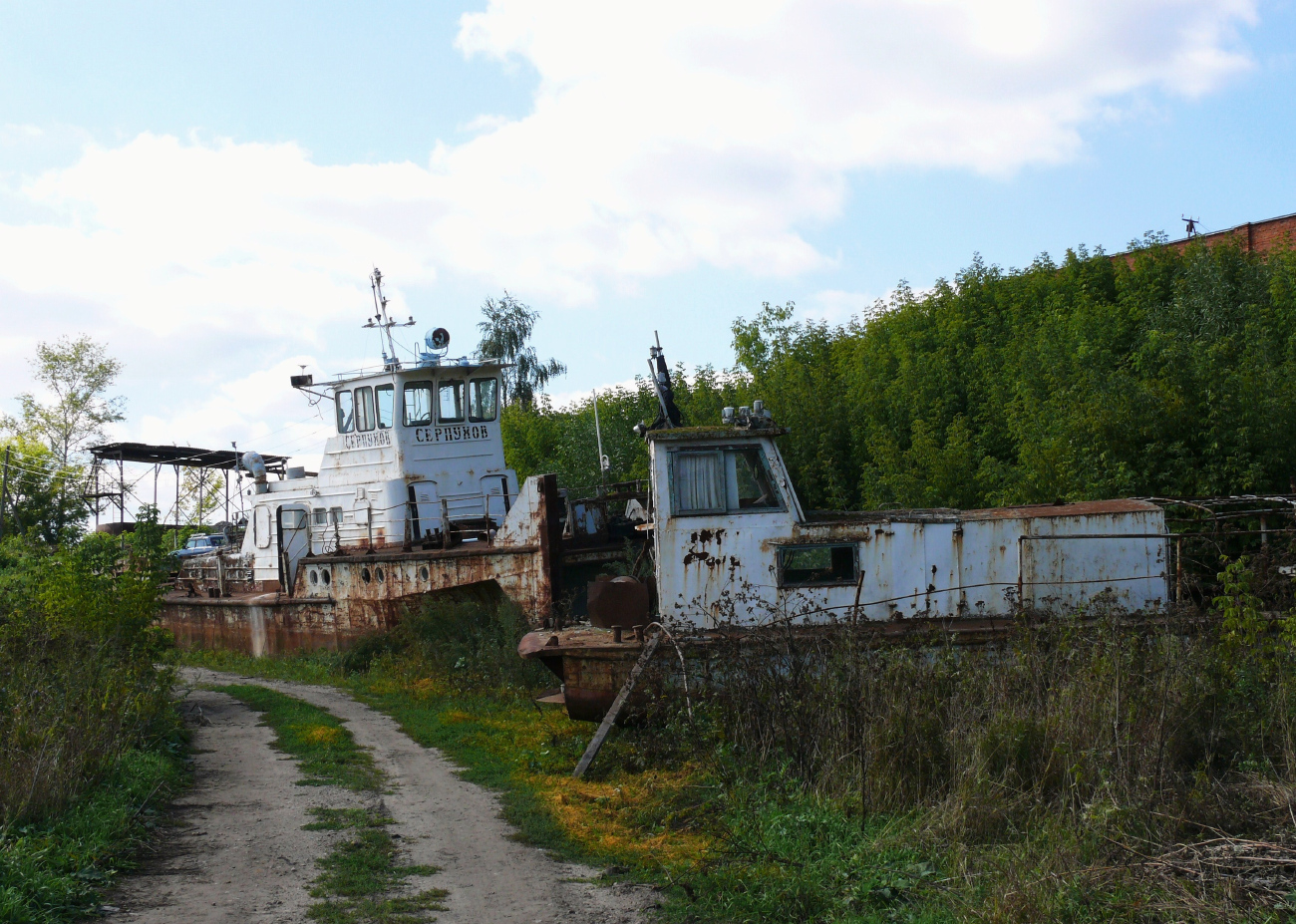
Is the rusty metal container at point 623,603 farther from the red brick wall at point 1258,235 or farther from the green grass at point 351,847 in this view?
the red brick wall at point 1258,235

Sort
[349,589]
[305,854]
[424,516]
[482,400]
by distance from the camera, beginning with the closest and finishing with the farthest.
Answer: [305,854], [349,589], [424,516], [482,400]

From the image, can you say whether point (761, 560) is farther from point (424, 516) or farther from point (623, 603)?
point (424, 516)

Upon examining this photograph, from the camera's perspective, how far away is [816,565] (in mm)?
10562

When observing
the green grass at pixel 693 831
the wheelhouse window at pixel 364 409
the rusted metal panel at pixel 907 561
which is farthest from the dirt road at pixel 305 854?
the wheelhouse window at pixel 364 409

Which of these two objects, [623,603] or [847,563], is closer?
[847,563]

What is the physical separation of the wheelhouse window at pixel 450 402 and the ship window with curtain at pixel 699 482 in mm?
10737

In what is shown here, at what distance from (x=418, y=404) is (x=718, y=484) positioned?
1107 cm

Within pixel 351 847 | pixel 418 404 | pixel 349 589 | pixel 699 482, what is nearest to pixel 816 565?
pixel 699 482

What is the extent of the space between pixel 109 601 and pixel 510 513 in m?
6.31

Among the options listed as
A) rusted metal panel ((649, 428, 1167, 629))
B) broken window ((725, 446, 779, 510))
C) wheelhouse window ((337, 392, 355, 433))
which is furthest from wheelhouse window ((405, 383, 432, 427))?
broken window ((725, 446, 779, 510))

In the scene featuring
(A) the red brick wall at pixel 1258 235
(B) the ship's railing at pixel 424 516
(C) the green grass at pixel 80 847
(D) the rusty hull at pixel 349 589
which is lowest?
(C) the green grass at pixel 80 847

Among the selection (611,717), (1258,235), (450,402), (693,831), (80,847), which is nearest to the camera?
(80,847)

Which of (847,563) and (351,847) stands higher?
(847,563)

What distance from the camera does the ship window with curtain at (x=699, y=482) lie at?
33.9 ft
